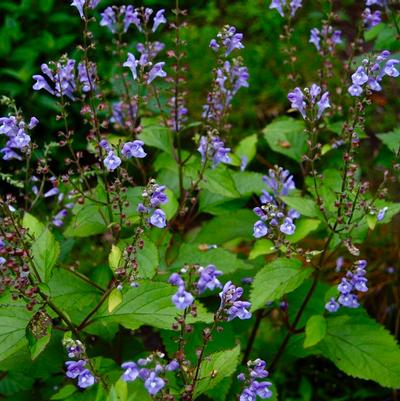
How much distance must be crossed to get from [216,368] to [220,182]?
120 cm

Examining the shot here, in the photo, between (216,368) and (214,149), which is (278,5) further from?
(216,368)

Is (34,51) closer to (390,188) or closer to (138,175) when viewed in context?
(138,175)

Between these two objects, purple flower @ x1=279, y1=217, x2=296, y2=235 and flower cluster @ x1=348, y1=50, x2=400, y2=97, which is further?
purple flower @ x1=279, y1=217, x2=296, y2=235

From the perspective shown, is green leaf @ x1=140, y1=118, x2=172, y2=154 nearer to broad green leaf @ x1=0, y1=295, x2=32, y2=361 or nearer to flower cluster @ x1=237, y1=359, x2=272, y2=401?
broad green leaf @ x1=0, y1=295, x2=32, y2=361

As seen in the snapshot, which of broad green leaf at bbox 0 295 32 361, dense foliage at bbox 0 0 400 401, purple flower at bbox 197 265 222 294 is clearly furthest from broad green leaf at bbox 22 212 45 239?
purple flower at bbox 197 265 222 294

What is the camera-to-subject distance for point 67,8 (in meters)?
7.24

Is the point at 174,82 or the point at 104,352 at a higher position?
the point at 174,82

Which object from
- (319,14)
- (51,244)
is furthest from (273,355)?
(319,14)

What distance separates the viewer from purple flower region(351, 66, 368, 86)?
2.98m

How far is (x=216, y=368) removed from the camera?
285 centimetres

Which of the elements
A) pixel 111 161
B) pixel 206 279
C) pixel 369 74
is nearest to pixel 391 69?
pixel 369 74

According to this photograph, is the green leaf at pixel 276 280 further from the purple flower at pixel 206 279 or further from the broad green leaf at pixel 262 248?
the purple flower at pixel 206 279

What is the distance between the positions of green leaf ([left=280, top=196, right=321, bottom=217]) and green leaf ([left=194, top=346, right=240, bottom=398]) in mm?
885

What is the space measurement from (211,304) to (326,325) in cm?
69
